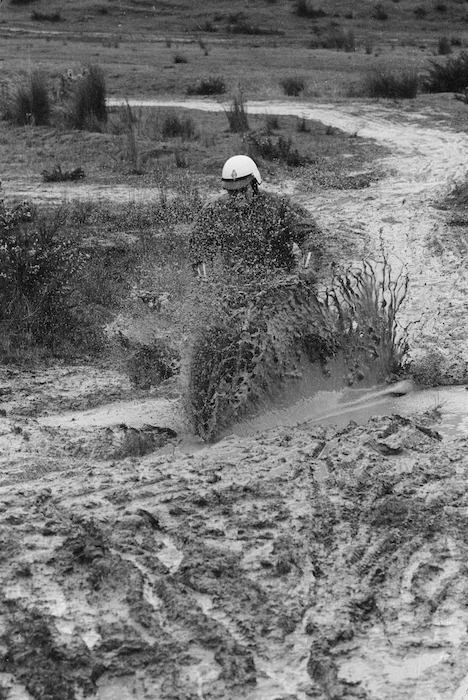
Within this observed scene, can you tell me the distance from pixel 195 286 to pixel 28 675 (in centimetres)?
375

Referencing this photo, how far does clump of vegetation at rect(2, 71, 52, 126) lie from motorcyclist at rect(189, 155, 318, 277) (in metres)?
8.03

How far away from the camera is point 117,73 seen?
74.1 feet

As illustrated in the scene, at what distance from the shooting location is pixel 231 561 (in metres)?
4.49

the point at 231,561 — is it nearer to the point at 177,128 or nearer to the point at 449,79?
the point at 177,128

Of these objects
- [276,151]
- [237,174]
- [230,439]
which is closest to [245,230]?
[237,174]

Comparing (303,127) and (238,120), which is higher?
(238,120)

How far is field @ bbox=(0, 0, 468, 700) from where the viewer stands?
4.03 meters

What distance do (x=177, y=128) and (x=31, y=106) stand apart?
2605 mm

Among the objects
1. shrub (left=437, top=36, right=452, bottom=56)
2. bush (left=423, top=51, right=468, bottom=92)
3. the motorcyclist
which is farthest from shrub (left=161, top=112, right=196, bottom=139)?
shrub (left=437, top=36, right=452, bottom=56)

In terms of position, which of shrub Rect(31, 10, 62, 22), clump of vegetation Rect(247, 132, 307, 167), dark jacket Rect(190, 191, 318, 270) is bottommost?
dark jacket Rect(190, 191, 318, 270)

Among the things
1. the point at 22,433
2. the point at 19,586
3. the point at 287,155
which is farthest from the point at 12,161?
the point at 19,586

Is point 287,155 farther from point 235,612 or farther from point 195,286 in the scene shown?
point 235,612

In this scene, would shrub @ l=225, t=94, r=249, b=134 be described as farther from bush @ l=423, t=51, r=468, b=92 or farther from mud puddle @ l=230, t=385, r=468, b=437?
mud puddle @ l=230, t=385, r=468, b=437

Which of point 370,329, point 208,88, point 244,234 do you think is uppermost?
point 208,88
